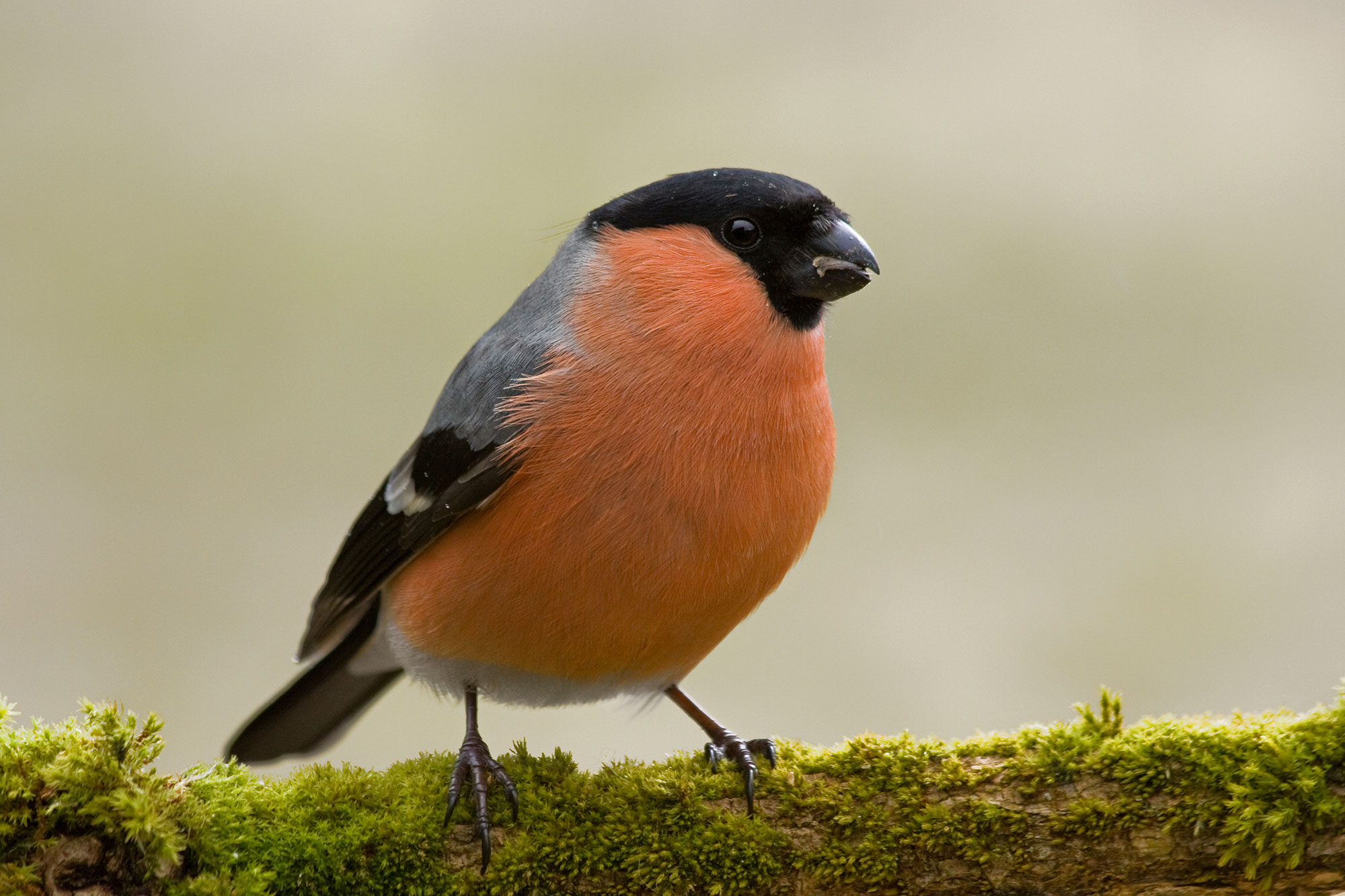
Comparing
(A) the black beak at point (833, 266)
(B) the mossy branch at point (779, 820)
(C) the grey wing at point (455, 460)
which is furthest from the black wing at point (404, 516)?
(A) the black beak at point (833, 266)

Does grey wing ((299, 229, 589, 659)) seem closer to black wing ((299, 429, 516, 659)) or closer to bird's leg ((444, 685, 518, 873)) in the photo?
black wing ((299, 429, 516, 659))

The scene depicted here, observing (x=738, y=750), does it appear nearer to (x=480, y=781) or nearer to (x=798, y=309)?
(x=480, y=781)

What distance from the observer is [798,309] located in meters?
3.89

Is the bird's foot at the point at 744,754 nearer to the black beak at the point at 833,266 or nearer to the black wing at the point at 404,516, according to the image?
the black wing at the point at 404,516

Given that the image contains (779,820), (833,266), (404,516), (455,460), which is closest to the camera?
(779,820)

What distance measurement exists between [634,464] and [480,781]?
39.7 inches

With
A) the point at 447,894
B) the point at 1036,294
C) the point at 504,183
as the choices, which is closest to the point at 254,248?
the point at 504,183

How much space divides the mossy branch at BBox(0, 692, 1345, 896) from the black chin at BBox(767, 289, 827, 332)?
132 cm

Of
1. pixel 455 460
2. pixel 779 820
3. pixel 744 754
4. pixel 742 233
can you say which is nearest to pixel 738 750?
pixel 744 754

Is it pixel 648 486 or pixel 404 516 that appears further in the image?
pixel 404 516

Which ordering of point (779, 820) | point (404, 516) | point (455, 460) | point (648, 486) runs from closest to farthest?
point (779, 820) < point (648, 486) < point (455, 460) < point (404, 516)

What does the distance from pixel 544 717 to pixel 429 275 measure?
273cm

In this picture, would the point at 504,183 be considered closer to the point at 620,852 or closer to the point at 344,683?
the point at 344,683

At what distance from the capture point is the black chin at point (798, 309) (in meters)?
3.87
